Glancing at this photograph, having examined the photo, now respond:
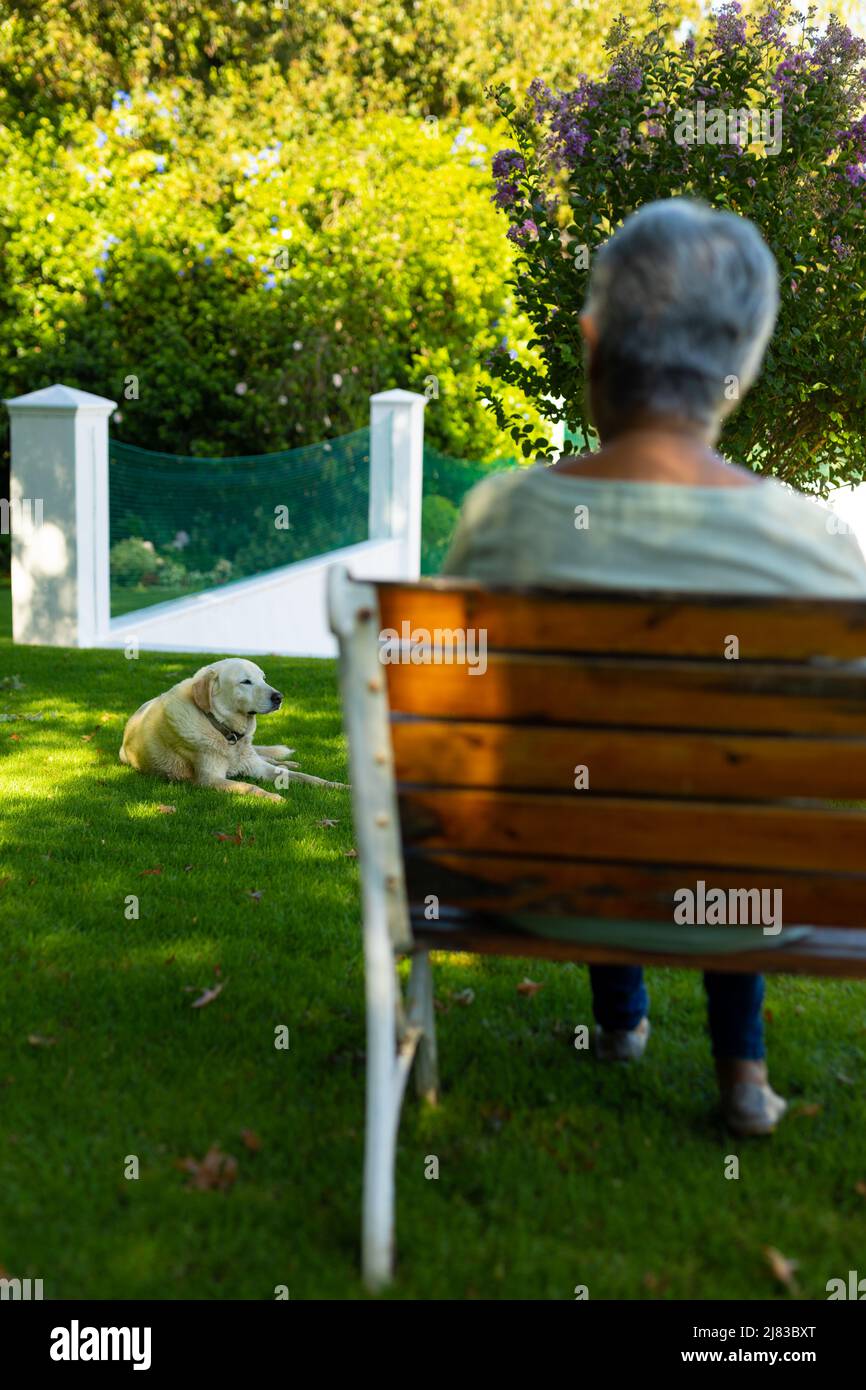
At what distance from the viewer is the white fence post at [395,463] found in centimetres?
1391

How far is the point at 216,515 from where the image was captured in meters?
11.8

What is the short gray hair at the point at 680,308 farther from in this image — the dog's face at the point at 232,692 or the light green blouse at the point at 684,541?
the dog's face at the point at 232,692

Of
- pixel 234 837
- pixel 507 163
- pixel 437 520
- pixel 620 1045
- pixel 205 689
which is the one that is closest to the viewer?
pixel 620 1045

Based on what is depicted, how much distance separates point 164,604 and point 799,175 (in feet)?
20.5

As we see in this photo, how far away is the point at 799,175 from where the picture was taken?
22.1 ft

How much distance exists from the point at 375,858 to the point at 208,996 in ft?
4.57

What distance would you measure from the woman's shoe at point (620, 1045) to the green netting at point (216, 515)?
321 inches

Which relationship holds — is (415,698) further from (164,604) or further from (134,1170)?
(164,604)

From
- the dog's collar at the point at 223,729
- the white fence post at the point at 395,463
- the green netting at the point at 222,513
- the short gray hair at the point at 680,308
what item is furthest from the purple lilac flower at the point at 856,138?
the white fence post at the point at 395,463

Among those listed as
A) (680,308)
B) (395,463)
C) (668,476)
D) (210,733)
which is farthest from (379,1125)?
(395,463)

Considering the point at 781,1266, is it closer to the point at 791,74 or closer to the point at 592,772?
the point at 592,772

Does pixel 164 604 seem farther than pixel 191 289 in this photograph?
No

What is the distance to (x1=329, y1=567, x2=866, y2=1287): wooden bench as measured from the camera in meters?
2.20
